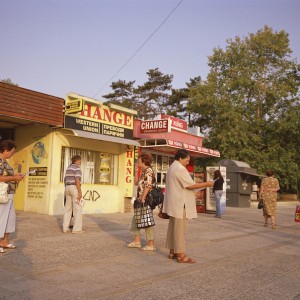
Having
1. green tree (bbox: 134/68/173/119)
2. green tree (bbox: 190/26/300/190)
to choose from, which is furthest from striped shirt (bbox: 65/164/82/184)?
green tree (bbox: 134/68/173/119)

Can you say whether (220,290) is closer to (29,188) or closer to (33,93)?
(33,93)

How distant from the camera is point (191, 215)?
6301 mm

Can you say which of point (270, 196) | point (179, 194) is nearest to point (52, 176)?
point (270, 196)

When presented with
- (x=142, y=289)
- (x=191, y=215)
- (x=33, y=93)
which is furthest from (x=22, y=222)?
(x=142, y=289)

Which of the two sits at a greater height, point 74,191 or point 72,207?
point 74,191

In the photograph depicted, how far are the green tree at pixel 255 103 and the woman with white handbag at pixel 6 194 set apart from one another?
26111mm

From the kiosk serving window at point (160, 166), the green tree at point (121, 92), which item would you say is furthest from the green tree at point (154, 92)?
the kiosk serving window at point (160, 166)

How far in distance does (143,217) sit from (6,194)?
237 cm

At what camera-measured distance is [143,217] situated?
720 centimetres

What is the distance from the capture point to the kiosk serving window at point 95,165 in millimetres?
13844

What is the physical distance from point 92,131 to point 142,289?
9.57 m

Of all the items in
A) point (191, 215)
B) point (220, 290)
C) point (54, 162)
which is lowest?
point (220, 290)

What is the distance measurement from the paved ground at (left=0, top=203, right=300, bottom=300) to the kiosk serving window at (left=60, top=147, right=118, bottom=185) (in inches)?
185

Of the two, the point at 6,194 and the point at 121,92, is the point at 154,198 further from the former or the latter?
the point at 121,92
